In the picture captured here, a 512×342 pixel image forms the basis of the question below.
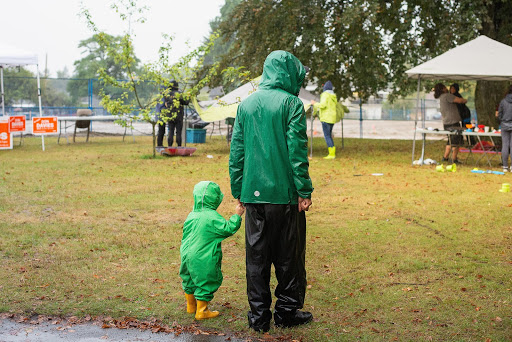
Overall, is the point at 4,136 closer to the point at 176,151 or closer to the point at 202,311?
the point at 176,151

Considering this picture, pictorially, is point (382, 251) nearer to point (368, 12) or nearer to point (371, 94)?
point (368, 12)

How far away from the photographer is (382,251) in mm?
6305

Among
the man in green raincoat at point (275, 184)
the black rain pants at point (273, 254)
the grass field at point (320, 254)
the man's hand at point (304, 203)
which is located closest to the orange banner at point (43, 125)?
the grass field at point (320, 254)

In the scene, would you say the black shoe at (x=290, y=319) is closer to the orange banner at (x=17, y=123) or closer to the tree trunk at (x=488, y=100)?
the tree trunk at (x=488, y=100)

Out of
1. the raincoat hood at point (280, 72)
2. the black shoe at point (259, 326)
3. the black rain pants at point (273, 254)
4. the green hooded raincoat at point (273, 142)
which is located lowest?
the black shoe at point (259, 326)

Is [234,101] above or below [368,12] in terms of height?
below

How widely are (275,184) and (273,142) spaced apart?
11.4 inches

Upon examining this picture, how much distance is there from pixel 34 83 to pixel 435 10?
82.2ft

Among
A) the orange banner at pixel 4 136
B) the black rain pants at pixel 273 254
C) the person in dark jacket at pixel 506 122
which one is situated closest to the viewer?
the black rain pants at pixel 273 254

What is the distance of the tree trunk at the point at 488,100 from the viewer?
17.8 m

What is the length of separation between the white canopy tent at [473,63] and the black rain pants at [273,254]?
31.5 feet

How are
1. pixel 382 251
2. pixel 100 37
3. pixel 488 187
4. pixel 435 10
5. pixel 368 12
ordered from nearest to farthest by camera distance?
pixel 382 251 → pixel 488 187 → pixel 100 37 → pixel 368 12 → pixel 435 10

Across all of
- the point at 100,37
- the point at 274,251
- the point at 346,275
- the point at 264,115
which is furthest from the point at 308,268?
the point at 100,37

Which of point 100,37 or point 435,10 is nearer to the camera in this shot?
point 100,37
